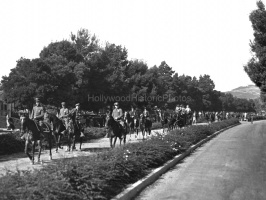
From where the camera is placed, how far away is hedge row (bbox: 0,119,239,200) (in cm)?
595

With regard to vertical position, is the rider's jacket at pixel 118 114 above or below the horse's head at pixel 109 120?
above

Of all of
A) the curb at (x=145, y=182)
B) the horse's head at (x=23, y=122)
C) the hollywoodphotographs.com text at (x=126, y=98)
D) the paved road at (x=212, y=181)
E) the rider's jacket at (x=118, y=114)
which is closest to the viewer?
the curb at (x=145, y=182)

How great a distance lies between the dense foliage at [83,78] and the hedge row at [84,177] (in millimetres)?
30659

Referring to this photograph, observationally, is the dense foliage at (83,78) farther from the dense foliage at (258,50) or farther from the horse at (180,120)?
the dense foliage at (258,50)

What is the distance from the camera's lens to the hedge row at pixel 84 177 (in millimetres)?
5953

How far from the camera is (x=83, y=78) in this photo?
4866cm

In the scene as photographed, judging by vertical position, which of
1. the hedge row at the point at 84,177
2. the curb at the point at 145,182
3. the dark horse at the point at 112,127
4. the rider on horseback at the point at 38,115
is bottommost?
the curb at the point at 145,182

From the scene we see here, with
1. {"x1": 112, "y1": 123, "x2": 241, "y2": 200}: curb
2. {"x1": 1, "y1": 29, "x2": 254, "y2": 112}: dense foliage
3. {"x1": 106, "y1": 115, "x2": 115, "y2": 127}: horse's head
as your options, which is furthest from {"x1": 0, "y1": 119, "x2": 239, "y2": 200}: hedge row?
{"x1": 1, "y1": 29, "x2": 254, "y2": 112}: dense foliage

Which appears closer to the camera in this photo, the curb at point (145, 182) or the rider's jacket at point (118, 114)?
the curb at point (145, 182)

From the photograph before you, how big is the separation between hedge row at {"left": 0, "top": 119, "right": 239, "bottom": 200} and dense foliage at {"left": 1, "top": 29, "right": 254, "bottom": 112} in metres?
30.7

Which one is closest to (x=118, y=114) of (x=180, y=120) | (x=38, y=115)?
(x=38, y=115)

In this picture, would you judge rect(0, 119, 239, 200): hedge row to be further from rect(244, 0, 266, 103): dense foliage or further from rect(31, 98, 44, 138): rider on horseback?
rect(244, 0, 266, 103): dense foliage

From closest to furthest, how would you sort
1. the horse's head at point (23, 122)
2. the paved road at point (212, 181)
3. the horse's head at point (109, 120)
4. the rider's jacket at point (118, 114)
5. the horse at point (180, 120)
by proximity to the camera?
the paved road at point (212, 181)
the horse's head at point (23, 122)
the horse's head at point (109, 120)
the rider's jacket at point (118, 114)
the horse at point (180, 120)

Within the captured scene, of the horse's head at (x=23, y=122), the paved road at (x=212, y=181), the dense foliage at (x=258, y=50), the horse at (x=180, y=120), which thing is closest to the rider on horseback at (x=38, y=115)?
the horse's head at (x=23, y=122)
